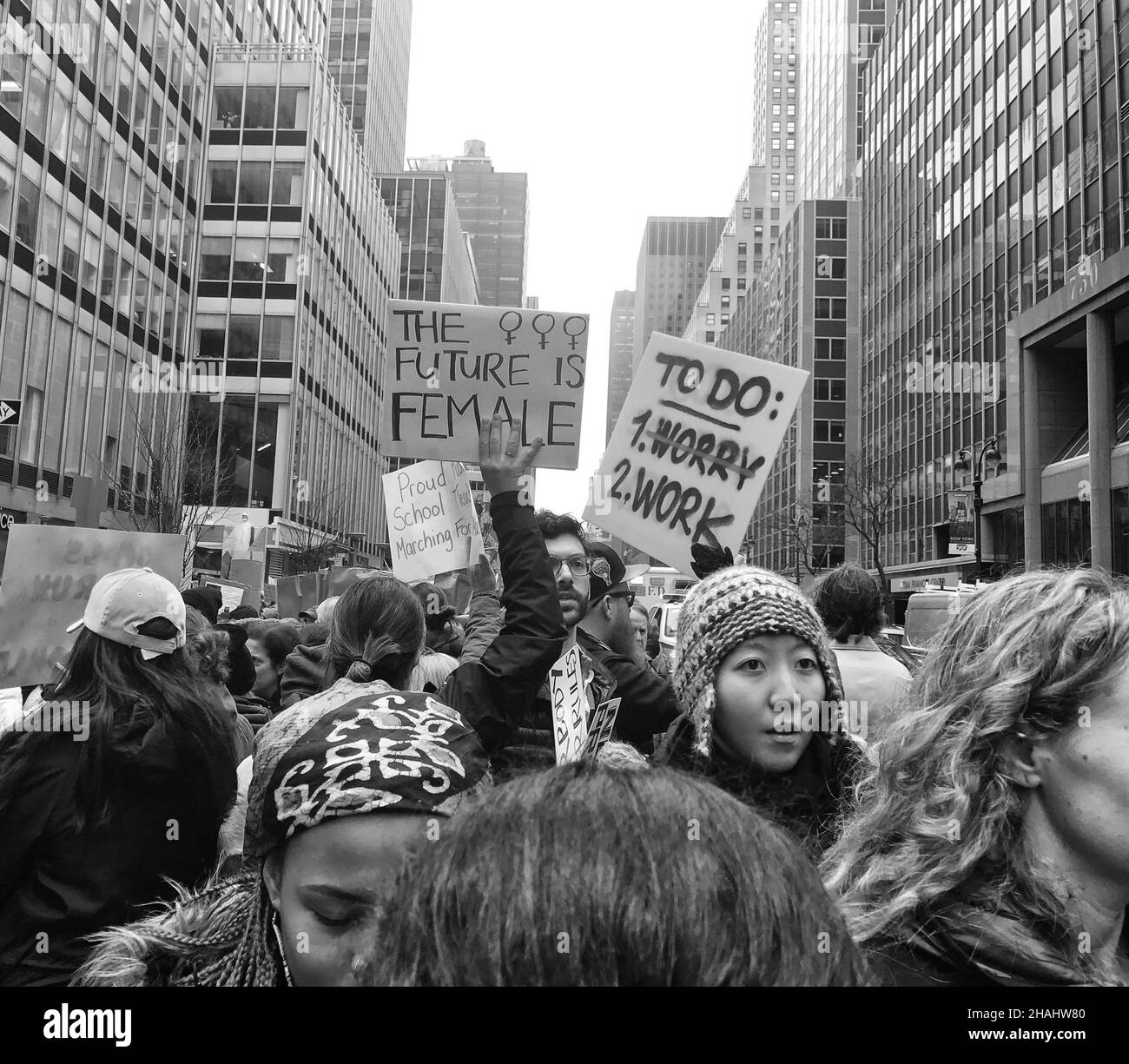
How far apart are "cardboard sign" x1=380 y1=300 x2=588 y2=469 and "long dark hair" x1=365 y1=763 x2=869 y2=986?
3558 mm

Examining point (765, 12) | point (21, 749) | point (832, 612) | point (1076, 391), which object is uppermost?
point (765, 12)

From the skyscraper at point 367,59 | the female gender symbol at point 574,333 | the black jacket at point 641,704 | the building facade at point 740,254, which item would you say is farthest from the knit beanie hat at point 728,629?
the building facade at point 740,254

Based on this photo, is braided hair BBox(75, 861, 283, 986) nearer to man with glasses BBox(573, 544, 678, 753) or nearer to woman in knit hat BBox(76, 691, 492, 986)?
woman in knit hat BBox(76, 691, 492, 986)

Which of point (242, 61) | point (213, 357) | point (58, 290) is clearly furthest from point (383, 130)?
point (58, 290)

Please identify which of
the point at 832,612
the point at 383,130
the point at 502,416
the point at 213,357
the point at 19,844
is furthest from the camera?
the point at 383,130

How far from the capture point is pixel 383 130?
9106 cm

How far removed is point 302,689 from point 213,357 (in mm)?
40680

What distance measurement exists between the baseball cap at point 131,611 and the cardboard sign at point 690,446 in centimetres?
185

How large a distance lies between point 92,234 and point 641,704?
107ft

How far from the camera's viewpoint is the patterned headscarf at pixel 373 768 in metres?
1.69

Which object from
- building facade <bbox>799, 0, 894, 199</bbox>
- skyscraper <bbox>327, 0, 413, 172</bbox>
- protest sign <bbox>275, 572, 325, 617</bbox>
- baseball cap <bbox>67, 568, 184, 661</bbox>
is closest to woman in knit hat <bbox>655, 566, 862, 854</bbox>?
baseball cap <bbox>67, 568, 184, 661</bbox>

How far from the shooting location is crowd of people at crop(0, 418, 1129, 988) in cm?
80

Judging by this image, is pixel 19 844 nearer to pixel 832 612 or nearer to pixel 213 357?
pixel 832 612
